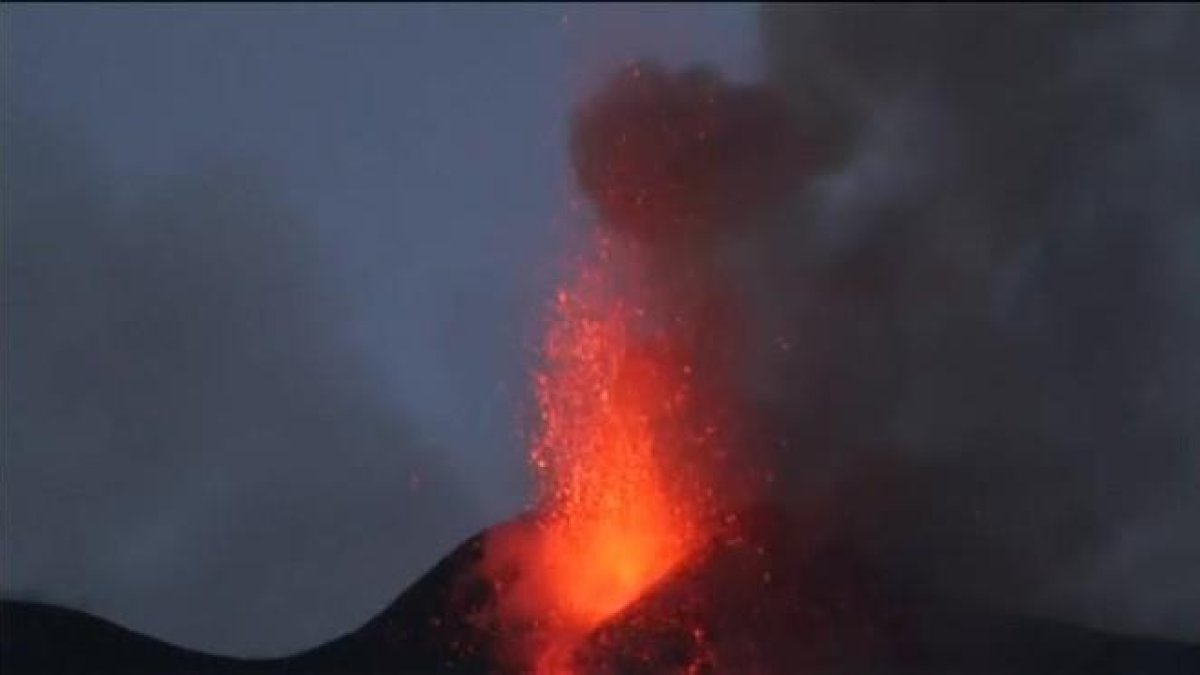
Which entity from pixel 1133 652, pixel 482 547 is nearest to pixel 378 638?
pixel 482 547

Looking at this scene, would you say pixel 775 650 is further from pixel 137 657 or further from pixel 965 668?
pixel 137 657

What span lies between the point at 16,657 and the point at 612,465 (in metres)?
15.3

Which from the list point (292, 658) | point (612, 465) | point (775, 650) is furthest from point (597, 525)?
point (292, 658)

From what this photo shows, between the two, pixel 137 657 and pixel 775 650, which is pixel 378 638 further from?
pixel 775 650

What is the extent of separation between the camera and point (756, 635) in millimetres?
39875

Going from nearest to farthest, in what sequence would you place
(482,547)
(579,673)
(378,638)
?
(579,673)
(378,638)
(482,547)

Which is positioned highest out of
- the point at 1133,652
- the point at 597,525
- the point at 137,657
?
the point at 137,657

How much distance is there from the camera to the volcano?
38281 millimetres

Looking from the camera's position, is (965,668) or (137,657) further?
(137,657)

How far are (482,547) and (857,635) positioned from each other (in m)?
17.1

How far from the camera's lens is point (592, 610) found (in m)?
45.9

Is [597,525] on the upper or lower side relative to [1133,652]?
upper

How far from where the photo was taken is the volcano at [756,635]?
38.3 meters

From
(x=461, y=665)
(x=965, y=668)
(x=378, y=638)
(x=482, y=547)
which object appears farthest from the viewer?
(x=482, y=547)
